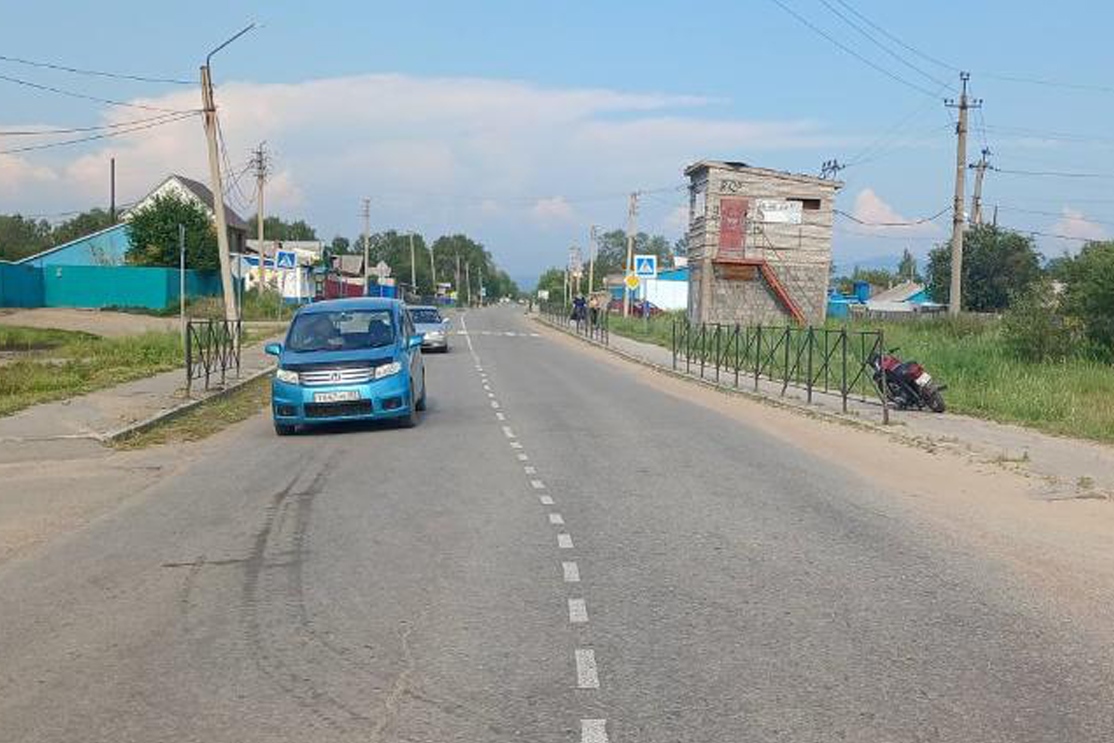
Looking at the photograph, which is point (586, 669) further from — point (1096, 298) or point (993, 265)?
point (993, 265)

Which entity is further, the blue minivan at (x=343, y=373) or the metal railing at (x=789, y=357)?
the metal railing at (x=789, y=357)

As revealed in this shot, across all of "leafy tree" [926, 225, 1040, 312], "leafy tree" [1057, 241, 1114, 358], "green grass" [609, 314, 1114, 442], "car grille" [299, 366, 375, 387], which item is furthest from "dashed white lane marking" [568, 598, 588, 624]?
"leafy tree" [926, 225, 1040, 312]

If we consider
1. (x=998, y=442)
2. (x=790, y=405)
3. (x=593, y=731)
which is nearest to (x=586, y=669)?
(x=593, y=731)

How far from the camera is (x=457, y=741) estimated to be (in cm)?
438

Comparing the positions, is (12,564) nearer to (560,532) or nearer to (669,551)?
(560,532)

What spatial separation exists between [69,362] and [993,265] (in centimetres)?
5846

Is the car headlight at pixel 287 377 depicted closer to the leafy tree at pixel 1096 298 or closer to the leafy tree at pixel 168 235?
the leafy tree at pixel 1096 298

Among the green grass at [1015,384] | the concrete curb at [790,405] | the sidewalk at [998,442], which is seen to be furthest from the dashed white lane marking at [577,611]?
the green grass at [1015,384]

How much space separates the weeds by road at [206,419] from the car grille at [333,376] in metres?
1.63

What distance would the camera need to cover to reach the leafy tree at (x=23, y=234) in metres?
99.6

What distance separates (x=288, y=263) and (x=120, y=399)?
22214 millimetres

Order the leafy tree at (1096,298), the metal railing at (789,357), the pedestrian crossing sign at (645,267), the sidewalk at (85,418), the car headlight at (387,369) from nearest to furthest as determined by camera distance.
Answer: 1. the sidewalk at (85,418)
2. the car headlight at (387,369)
3. the metal railing at (789,357)
4. the leafy tree at (1096,298)
5. the pedestrian crossing sign at (645,267)

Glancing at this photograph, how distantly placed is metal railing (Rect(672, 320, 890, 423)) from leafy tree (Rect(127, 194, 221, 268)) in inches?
1529

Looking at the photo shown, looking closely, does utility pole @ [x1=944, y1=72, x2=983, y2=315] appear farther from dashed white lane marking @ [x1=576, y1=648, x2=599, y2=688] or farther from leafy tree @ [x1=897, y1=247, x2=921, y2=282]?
leafy tree @ [x1=897, y1=247, x2=921, y2=282]
